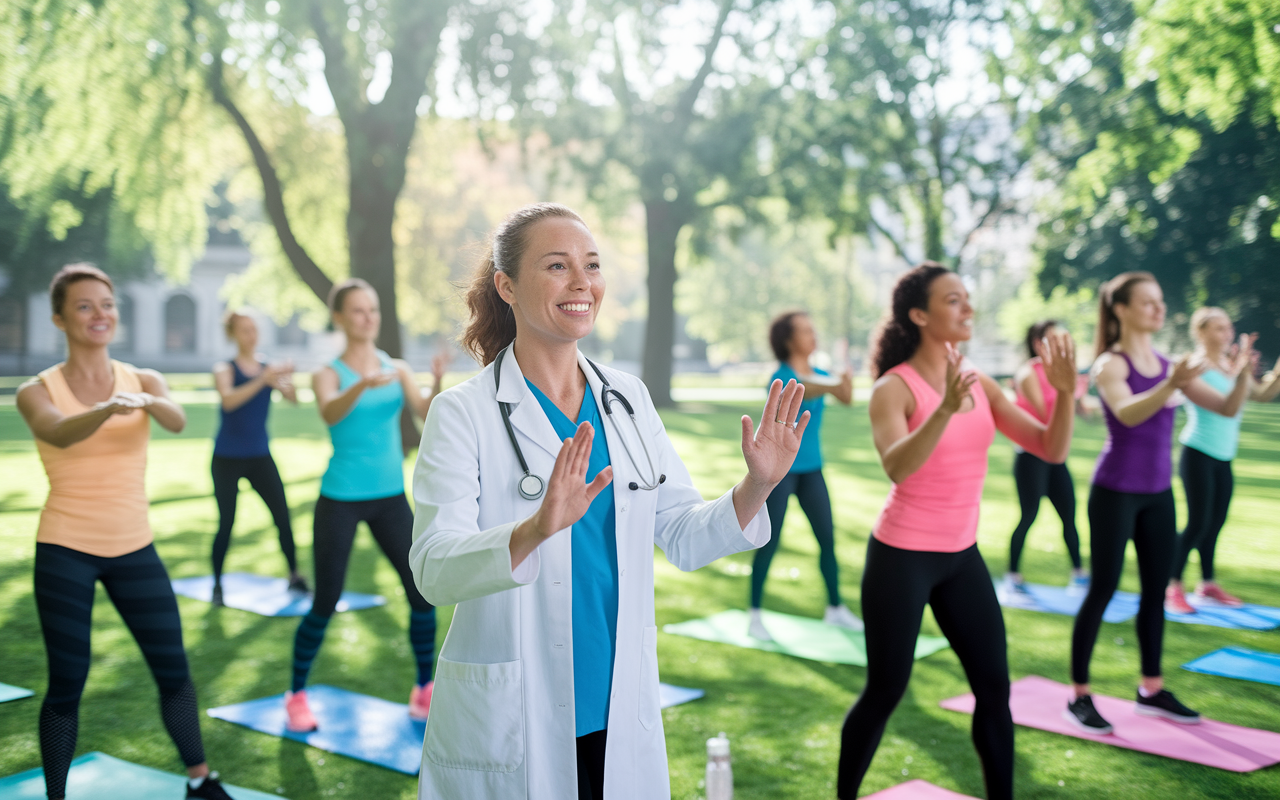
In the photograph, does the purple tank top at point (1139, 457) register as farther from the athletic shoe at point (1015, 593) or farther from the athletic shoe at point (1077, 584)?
the athletic shoe at point (1077, 584)

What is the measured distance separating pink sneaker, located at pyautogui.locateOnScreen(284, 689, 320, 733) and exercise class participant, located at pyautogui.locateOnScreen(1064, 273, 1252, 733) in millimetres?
3958

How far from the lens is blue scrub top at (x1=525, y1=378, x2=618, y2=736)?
2.34 meters

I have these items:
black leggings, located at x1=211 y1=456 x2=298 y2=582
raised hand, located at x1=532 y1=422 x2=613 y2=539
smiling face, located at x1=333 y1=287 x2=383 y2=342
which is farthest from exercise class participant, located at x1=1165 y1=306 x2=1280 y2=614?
black leggings, located at x1=211 y1=456 x2=298 y2=582

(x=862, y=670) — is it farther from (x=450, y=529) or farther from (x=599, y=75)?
(x=599, y=75)

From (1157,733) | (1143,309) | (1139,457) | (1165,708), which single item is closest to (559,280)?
(1139,457)

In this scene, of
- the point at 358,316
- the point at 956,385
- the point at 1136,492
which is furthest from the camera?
the point at 358,316

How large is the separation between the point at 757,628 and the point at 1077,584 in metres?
3.19

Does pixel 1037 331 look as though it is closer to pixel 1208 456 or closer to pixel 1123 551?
pixel 1208 456

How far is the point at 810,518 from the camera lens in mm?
7266

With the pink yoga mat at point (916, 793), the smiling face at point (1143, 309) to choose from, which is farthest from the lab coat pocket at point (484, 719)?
the smiling face at point (1143, 309)

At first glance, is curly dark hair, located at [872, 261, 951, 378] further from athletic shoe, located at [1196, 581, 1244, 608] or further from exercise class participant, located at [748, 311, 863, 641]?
athletic shoe, located at [1196, 581, 1244, 608]

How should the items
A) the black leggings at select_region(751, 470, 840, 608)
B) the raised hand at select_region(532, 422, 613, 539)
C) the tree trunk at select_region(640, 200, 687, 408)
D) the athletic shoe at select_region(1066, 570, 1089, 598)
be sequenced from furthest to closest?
the tree trunk at select_region(640, 200, 687, 408)
the athletic shoe at select_region(1066, 570, 1089, 598)
the black leggings at select_region(751, 470, 840, 608)
the raised hand at select_region(532, 422, 613, 539)

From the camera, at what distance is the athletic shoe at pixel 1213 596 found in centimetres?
782

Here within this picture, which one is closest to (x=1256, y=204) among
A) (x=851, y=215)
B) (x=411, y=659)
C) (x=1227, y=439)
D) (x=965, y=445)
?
(x=1227, y=439)
